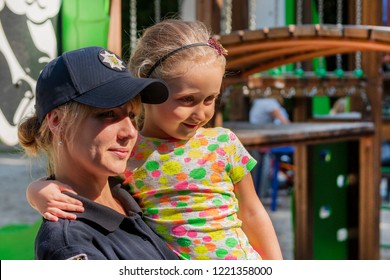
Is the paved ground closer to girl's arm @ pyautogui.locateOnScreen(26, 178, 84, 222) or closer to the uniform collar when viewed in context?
girl's arm @ pyautogui.locateOnScreen(26, 178, 84, 222)

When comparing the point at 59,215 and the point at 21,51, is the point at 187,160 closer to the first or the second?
the point at 59,215

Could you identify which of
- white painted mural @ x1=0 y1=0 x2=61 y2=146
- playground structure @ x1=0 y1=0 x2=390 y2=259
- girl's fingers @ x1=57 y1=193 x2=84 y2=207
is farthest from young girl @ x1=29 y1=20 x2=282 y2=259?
playground structure @ x1=0 y1=0 x2=390 y2=259

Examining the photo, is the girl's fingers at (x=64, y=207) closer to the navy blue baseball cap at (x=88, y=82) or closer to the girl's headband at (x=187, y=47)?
the navy blue baseball cap at (x=88, y=82)

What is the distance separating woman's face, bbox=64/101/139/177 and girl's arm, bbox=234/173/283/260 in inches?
18.6

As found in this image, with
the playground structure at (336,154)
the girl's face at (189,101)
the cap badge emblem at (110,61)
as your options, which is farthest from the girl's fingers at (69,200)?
the playground structure at (336,154)

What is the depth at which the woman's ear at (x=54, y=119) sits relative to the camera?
56.1 inches

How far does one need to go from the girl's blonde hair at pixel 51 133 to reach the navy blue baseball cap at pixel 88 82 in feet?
0.07

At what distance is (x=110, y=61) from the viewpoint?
1.45 meters

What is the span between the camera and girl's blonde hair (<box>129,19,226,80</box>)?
1703mm

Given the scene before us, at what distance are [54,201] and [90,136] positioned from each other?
0.14m

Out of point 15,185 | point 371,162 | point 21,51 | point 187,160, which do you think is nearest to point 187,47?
point 187,160

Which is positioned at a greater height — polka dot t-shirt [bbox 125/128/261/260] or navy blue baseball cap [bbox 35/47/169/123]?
navy blue baseball cap [bbox 35/47/169/123]

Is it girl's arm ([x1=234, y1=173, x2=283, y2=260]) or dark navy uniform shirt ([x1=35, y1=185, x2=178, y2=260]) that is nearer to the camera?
dark navy uniform shirt ([x1=35, y1=185, x2=178, y2=260])

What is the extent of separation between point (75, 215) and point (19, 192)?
104 inches
